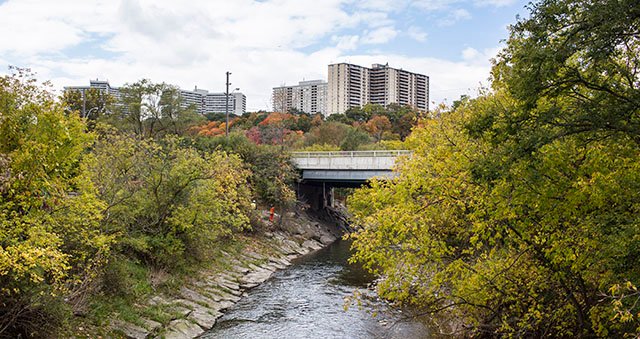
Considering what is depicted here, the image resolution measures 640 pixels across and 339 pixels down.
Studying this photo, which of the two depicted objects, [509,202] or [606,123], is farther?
[509,202]

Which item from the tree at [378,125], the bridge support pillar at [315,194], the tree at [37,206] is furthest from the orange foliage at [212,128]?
the tree at [37,206]

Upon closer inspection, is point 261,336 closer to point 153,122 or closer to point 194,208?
point 194,208

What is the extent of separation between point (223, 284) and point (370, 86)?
149219 millimetres

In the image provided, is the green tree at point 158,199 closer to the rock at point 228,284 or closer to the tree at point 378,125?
the rock at point 228,284

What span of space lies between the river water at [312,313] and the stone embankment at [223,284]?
691 millimetres

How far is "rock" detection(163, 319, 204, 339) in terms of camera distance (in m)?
17.5

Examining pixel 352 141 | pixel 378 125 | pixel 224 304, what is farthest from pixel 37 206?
pixel 378 125

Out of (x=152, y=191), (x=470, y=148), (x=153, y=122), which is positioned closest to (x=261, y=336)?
(x=152, y=191)

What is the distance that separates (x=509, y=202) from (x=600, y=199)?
1728 millimetres

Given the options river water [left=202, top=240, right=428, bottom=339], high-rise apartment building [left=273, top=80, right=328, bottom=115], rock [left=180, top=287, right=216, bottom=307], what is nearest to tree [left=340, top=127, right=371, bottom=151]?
river water [left=202, top=240, right=428, bottom=339]

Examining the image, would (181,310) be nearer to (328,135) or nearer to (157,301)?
(157,301)

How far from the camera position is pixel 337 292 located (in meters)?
25.5

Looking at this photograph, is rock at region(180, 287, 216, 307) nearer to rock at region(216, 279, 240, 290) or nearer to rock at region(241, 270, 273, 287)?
rock at region(216, 279, 240, 290)

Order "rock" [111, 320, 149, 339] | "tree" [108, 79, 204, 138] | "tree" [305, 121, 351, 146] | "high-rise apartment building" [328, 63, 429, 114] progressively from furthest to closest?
"high-rise apartment building" [328, 63, 429, 114] < "tree" [305, 121, 351, 146] < "tree" [108, 79, 204, 138] < "rock" [111, 320, 149, 339]
